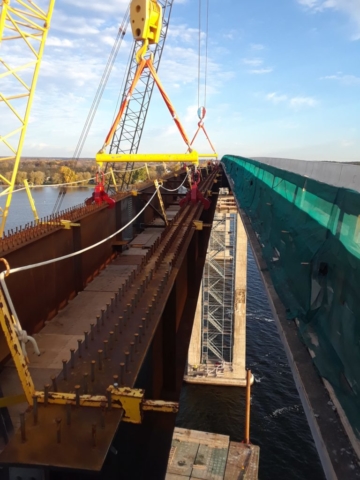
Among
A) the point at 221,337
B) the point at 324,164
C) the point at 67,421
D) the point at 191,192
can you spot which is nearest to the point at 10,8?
the point at 191,192

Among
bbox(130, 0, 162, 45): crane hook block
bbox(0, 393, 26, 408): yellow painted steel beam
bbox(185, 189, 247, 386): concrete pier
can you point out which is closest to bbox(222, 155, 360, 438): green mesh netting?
bbox(0, 393, 26, 408): yellow painted steel beam

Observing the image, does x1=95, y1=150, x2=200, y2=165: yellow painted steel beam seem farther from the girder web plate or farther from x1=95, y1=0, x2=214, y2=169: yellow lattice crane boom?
the girder web plate

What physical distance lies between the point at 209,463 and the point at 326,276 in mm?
20203

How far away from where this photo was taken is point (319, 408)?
117 inches

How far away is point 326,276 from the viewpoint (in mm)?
3574

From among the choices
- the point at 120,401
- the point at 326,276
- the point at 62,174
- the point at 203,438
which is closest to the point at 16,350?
the point at 120,401

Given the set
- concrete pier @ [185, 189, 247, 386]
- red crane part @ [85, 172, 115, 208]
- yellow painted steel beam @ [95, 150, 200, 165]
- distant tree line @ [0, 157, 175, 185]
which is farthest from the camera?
concrete pier @ [185, 189, 247, 386]

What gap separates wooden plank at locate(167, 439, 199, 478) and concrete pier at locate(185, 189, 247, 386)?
8749 mm

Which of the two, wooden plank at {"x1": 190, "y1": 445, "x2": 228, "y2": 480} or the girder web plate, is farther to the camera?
wooden plank at {"x1": 190, "y1": 445, "x2": 228, "y2": 480}

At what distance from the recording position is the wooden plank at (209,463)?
19.3 metres

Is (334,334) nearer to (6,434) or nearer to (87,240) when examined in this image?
(6,434)

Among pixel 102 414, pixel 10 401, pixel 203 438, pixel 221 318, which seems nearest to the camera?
pixel 102 414

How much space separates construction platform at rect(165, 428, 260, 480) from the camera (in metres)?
19.4

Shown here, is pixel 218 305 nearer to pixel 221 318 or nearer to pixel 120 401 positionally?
pixel 221 318
